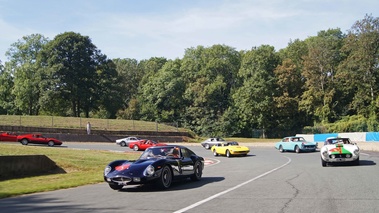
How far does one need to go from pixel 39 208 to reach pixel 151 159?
4.51 meters

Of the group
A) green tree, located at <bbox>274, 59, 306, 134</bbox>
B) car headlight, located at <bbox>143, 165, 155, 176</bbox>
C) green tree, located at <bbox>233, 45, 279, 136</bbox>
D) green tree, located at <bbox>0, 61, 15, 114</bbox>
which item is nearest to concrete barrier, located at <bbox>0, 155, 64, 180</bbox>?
car headlight, located at <bbox>143, 165, 155, 176</bbox>

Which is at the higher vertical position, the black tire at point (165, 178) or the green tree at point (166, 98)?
the green tree at point (166, 98)

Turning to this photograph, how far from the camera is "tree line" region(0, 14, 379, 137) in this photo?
69.2 meters

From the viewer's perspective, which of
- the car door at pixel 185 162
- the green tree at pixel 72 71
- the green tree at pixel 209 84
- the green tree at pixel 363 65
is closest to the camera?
the car door at pixel 185 162

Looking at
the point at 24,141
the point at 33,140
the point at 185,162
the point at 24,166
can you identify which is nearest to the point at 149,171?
the point at 185,162

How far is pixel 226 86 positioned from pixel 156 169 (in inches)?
3140

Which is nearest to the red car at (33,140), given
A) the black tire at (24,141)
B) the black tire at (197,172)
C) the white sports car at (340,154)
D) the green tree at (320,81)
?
the black tire at (24,141)

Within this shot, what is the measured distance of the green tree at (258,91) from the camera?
79.2 m

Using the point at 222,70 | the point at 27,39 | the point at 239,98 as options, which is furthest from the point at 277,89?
the point at 27,39

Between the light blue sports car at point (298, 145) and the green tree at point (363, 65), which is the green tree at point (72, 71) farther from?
the light blue sports car at point (298, 145)

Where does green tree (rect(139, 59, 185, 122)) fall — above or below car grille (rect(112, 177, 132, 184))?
above

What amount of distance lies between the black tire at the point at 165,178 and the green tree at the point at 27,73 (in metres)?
70.3

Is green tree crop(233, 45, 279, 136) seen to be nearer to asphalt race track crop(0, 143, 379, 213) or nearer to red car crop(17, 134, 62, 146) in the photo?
red car crop(17, 134, 62, 146)

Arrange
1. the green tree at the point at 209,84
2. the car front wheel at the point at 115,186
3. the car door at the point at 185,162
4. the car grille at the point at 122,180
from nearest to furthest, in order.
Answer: the car grille at the point at 122,180
the car front wheel at the point at 115,186
the car door at the point at 185,162
the green tree at the point at 209,84
